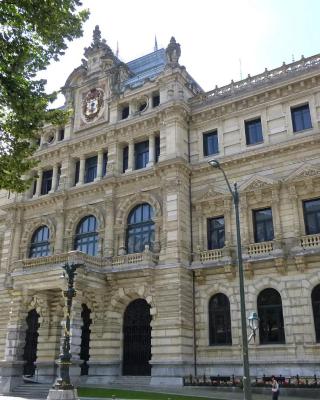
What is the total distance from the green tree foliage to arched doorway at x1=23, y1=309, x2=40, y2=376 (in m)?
19.7

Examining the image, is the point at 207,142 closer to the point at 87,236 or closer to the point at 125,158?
the point at 125,158

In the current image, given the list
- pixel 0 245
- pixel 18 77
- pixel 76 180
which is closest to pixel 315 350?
pixel 18 77

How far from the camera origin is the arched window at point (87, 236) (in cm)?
3597

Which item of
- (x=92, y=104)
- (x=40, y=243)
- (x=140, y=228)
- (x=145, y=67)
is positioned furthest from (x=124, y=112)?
(x=40, y=243)

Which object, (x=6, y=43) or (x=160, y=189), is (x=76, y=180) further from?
(x=6, y=43)

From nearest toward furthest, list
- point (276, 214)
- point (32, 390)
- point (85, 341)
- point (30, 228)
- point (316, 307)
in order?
point (316, 307)
point (276, 214)
point (32, 390)
point (85, 341)
point (30, 228)

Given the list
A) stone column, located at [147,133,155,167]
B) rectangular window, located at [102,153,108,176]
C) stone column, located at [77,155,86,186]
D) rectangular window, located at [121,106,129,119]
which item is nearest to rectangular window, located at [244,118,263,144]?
stone column, located at [147,133,155,167]

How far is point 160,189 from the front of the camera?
33.8 meters

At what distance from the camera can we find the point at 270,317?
28.1 meters

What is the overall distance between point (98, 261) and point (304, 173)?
15.7 m

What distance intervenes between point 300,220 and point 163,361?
1247 centimetres

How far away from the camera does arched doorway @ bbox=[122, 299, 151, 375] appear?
102 feet

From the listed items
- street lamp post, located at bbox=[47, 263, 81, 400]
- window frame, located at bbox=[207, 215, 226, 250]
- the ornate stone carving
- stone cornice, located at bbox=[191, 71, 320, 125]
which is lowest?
street lamp post, located at bbox=[47, 263, 81, 400]

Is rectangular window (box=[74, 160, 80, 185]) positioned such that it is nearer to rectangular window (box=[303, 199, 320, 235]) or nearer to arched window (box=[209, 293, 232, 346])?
arched window (box=[209, 293, 232, 346])
